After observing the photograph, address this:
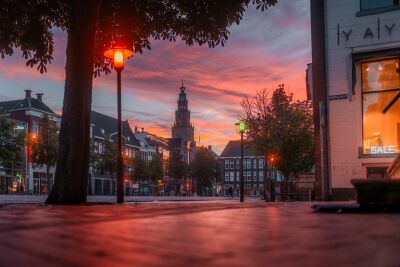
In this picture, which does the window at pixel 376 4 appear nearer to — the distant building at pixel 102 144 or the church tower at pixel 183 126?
the distant building at pixel 102 144

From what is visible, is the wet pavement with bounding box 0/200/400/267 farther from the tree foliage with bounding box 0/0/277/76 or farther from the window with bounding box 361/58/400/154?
the window with bounding box 361/58/400/154

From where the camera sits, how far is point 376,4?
12.9 meters

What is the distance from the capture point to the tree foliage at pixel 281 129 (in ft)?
→ 117

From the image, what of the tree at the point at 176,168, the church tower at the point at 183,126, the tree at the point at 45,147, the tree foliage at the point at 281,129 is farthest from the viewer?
the church tower at the point at 183,126

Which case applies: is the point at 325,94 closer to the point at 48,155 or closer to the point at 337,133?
the point at 337,133

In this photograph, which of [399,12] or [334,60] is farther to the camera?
[334,60]

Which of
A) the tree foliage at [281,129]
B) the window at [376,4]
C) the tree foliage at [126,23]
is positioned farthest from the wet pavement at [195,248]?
the tree foliage at [281,129]

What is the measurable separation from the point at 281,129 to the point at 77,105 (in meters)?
27.5

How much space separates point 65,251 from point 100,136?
87.7 metres

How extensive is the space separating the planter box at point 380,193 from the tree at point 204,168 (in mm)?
88662

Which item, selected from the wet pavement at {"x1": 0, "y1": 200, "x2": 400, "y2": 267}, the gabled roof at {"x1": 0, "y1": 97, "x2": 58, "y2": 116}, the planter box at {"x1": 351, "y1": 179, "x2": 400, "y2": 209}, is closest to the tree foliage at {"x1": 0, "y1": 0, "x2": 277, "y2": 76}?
the planter box at {"x1": 351, "y1": 179, "x2": 400, "y2": 209}

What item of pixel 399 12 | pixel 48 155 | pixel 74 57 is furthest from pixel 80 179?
pixel 48 155

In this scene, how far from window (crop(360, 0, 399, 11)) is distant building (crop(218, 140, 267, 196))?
10639 centimetres

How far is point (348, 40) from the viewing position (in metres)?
13.2
